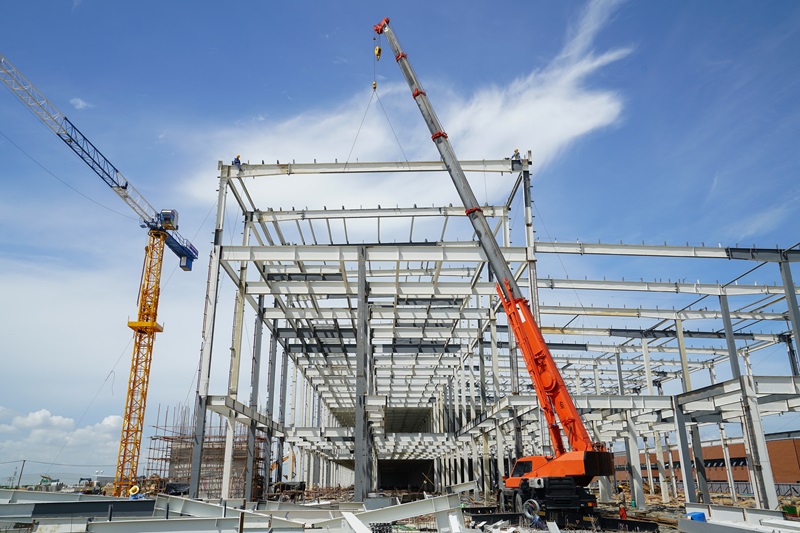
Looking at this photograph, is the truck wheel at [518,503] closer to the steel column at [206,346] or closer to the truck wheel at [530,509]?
the truck wheel at [530,509]

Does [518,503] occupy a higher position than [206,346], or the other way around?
[206,346]

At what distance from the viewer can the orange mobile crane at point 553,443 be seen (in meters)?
14.8

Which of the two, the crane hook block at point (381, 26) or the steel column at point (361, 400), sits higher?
the crane hook block at point (381, 26)

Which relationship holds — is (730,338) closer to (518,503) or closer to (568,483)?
(518,503)

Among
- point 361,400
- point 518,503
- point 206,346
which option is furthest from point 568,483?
point 206,346

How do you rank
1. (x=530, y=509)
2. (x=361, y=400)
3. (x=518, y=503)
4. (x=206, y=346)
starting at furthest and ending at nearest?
(x=361, y=400) → (x=206, y=346) → (x=518, y=503) → (x=530, y=509)

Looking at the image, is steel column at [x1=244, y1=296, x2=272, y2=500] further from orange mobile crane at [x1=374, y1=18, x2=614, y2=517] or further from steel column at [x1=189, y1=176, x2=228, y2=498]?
orange mobile crane at [x1=374, y1=18, x2=614, y2=517]

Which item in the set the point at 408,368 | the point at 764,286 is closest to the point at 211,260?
the point at 408,368

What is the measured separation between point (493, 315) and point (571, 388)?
2423 cm

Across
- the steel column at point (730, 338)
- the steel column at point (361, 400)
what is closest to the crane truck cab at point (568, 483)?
the steel column at point (361, 400)

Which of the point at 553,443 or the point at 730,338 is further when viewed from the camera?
the point at 730,338

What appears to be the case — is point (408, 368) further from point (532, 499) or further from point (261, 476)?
point (532, 499)

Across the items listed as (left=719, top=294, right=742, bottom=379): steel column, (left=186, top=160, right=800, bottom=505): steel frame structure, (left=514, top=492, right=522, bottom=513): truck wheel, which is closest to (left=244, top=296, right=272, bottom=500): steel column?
(left=186, top=160, right=800, bottom=505): steel frame structure

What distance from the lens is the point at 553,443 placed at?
16.2 meters
